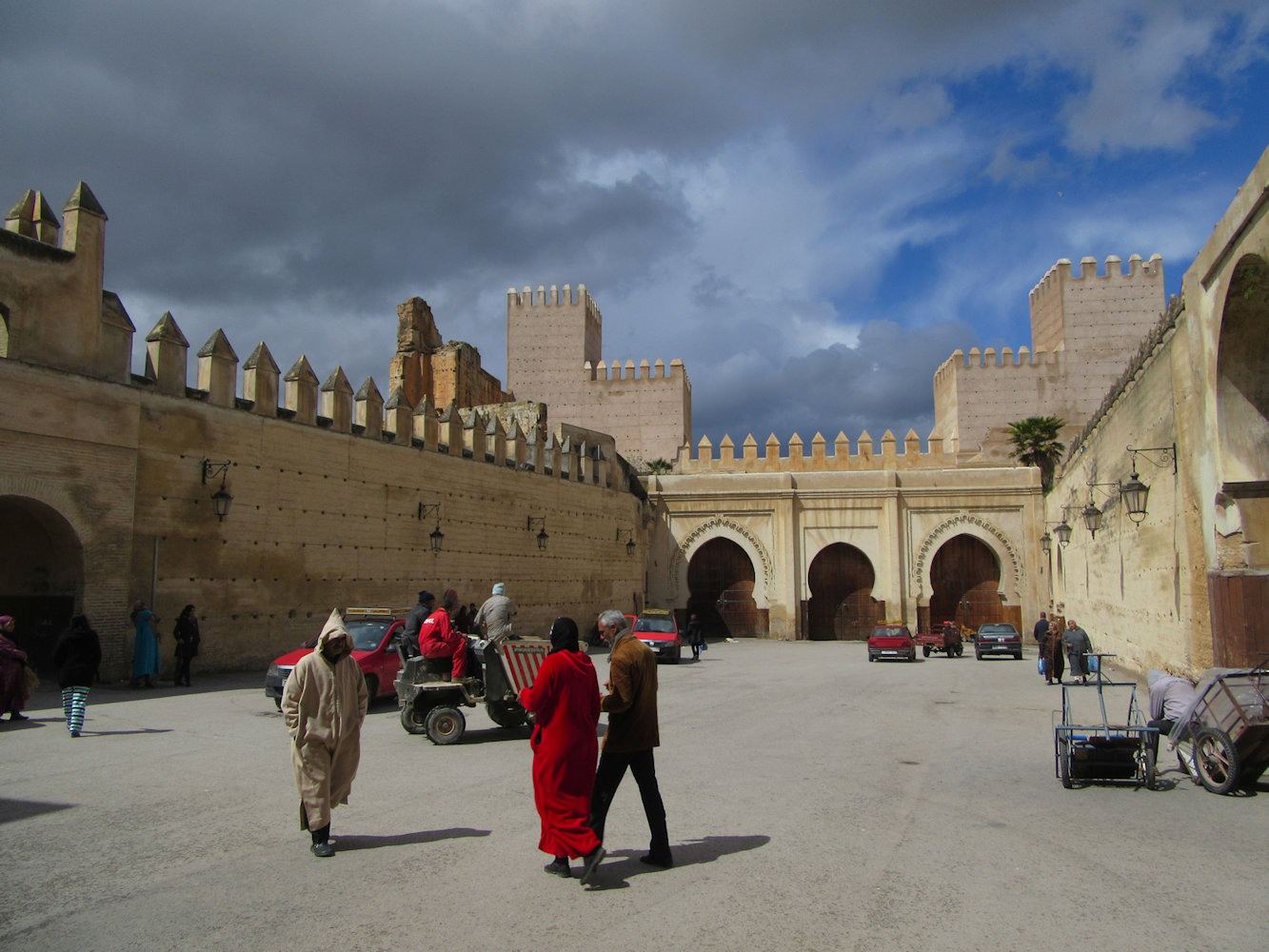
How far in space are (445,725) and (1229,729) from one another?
690cm

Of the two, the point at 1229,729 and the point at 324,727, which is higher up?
the point at 324,727

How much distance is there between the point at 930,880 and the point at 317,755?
3.51 meters

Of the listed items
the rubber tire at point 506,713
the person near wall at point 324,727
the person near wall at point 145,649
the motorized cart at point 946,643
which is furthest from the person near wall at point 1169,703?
the motorized cart at point 946,643

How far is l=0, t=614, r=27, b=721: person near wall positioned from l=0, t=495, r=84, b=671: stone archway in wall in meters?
3.86

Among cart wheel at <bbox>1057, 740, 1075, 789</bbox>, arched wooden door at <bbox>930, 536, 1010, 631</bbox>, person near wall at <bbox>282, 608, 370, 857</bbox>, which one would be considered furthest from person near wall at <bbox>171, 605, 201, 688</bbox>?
arched wooden door at <bbox>930, 536, 1010, 631</bbox>

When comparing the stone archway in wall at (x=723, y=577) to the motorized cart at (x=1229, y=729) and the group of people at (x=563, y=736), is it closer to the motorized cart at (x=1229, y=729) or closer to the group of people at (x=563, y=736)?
the motorized cart at (x=1229, y=729)

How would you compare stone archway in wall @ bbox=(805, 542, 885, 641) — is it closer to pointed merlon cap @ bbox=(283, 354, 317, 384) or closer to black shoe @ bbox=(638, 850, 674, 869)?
pointed merlon cap @ bbox=(283, 354, 317, 384)

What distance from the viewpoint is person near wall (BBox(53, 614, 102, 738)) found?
930 cm

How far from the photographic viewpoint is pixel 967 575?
3152 centimetres

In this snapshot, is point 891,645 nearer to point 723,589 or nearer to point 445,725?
point 723,589

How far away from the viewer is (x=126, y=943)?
3.97m

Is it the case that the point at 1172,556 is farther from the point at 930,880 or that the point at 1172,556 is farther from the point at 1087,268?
the point at 1087,268

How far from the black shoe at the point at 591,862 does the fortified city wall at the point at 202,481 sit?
11590 millimetres

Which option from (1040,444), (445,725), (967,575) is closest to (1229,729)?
(445,725)
